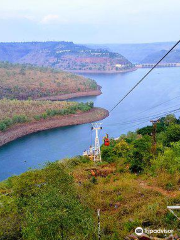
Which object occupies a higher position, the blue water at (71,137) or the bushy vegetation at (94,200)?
the bushy vegetation at (94,200)

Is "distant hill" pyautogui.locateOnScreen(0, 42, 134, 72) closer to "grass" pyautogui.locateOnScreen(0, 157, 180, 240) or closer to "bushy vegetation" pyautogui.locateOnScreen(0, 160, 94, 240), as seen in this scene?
"grass" pyautogui.locateOnScreen(0, 157, 180, 240)

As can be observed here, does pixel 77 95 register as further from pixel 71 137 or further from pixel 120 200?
pixel 120 200

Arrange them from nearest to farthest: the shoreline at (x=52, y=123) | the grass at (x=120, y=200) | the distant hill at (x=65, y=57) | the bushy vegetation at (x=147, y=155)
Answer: the grass at (x=120, y=200), the bushy vegetation at (x=147, y=155), the shoreline at (x=52, y=123), the distant hill at (x=65, y=57)

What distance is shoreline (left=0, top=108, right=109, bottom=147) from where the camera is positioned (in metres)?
20.3

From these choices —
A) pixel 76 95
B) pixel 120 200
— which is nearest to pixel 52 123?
pixel 76 95

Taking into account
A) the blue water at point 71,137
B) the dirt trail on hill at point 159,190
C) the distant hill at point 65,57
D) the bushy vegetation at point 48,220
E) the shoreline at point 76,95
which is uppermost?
the distant hill at point 65,57

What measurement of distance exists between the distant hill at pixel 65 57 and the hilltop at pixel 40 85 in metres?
20.8

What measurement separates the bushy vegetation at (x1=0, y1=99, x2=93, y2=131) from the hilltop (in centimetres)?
600

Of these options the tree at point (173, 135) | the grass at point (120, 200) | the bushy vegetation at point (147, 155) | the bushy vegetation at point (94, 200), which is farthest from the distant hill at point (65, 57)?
the grass at point (120, 200)

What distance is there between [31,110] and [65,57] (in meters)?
49.6

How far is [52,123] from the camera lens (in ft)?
75.6

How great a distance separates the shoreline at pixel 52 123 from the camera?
2029 centimetres

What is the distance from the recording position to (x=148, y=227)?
3.71m

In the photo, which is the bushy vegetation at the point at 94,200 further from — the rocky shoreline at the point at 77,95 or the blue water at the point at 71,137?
the rocky shoreline at the point at 77,95
